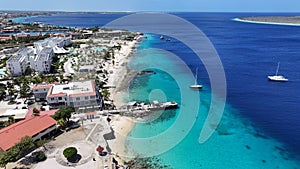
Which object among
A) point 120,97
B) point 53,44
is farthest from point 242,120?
point 53,44

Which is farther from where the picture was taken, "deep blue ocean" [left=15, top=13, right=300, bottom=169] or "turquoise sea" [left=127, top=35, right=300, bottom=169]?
"deep blue ocean" [left=15, top=13, right=300, bottom=169]

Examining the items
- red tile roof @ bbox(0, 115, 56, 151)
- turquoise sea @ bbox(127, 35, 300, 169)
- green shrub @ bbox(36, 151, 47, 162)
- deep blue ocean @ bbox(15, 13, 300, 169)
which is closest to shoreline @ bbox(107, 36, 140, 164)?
turquoise sea @ bbox(127, 35, 300, 169)

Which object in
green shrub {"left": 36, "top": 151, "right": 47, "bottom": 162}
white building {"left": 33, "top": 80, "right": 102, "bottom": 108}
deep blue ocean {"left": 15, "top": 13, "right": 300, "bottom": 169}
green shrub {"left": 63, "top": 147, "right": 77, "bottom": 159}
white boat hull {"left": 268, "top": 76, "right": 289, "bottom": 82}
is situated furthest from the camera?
white boat hull {"left": 268, "top": 76, "right": 289, "bottom": 82}

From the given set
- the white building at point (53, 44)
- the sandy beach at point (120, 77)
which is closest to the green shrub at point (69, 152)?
the sandy beach at point (120, 77)

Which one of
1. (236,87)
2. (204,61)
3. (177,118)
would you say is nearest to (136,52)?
(204,61)

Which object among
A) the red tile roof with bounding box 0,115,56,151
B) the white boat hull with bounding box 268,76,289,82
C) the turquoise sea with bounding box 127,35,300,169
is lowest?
the turquoise sea with bounding box 127,35,300,169

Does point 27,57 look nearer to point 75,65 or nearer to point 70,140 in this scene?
point 75,65

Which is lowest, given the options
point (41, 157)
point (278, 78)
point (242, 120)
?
point (41, 157)

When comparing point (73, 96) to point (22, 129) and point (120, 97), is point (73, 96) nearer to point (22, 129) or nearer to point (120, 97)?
point (120, 97)

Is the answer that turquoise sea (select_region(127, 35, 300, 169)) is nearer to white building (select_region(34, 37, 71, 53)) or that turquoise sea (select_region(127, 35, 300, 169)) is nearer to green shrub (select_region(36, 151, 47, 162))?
green shrub (select_region(36, 151, 47, 162))
